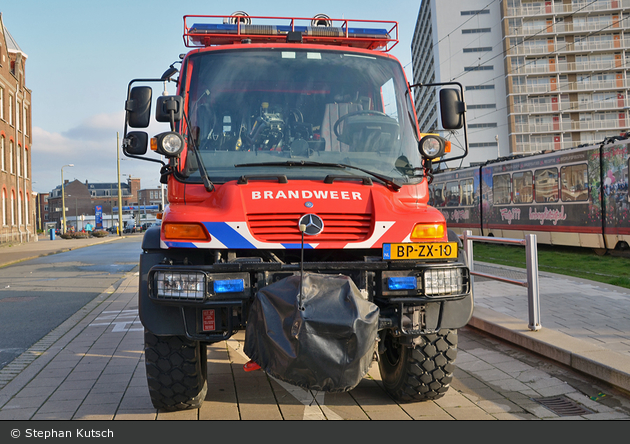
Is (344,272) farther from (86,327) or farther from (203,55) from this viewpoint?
(86,327)

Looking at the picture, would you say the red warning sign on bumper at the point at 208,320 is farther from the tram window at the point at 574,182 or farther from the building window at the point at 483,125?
the building window at the point at 483,125

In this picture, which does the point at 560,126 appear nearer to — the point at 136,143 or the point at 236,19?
the point at 236,19

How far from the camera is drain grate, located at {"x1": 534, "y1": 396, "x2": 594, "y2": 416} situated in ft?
13.2

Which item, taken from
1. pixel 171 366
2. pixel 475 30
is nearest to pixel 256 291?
pixel 171 366

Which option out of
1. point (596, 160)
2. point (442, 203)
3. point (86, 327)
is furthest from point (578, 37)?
point (86, 327)

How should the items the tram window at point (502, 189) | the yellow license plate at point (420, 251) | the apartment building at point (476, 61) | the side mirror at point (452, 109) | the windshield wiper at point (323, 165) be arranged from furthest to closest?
the apartment building at point (476, 61) → the tram window at point (502, 189) → the side mirror at point (452, 109) → the windshield wiper at point (323, 165) → the yellow license plate at point (420, 251)

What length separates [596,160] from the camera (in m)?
16.0

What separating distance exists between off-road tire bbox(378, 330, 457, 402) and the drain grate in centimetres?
75

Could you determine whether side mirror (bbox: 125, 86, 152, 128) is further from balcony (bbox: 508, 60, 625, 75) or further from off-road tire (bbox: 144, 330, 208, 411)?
balcony (bbox: 508, 60, 625, 75)

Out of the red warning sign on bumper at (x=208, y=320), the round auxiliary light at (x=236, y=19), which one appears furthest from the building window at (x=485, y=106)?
the red warning sign on bumper at (x=208, y=320)

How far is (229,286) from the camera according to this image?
3496 millimetres

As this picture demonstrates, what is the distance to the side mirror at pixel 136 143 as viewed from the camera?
14.0 feet

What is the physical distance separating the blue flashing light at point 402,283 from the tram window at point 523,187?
16.8 m

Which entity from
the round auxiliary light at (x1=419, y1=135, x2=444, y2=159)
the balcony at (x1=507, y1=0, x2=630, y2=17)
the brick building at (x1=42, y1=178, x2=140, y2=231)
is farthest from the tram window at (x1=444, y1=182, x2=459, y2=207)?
the brick building at (x1=42, y1=178, x2=140, y2=231)
